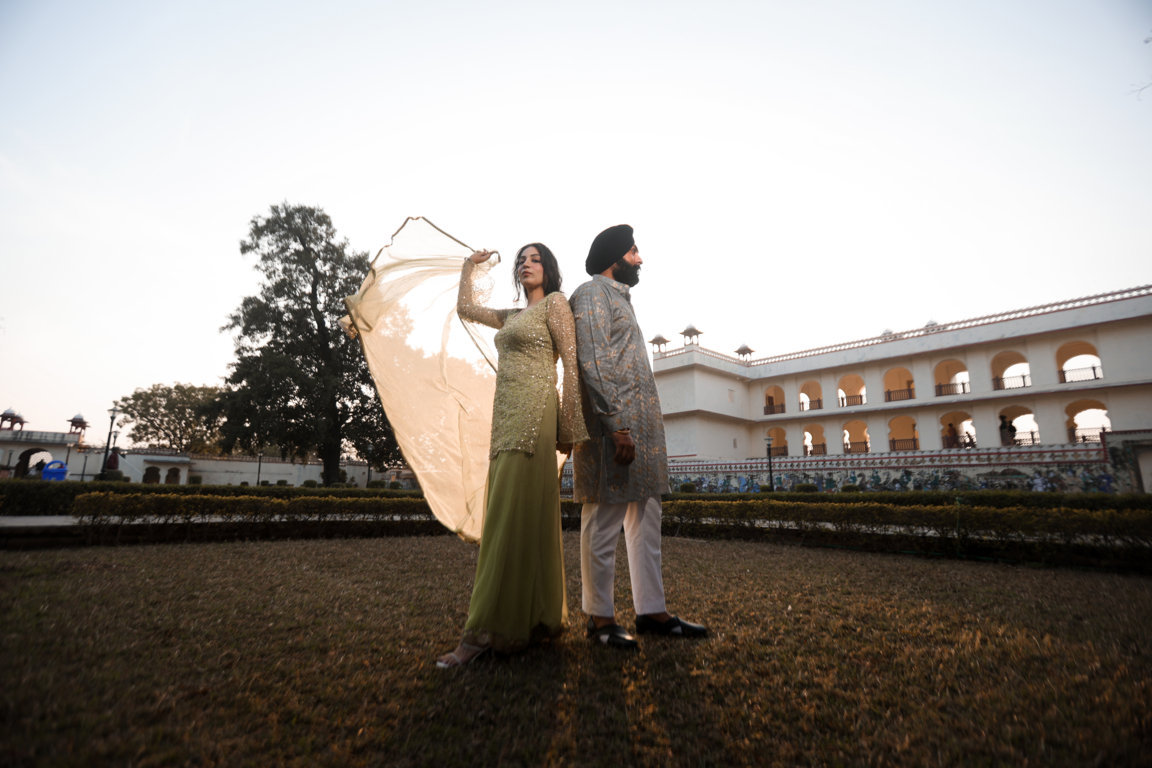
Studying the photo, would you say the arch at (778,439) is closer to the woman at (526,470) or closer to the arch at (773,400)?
the arch at (773,400)

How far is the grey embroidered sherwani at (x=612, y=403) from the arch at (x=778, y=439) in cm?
2782

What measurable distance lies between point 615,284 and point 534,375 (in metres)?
0.90

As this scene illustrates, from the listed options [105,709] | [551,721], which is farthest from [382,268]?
[551,721]

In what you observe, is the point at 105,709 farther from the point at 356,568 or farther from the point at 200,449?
the point at 200,449

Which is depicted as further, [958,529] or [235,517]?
[235,517]

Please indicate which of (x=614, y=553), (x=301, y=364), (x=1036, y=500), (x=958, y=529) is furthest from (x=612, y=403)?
(x=301, y=364)

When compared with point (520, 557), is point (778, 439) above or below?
above

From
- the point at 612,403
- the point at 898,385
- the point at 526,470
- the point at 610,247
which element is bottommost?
the point at 526,470

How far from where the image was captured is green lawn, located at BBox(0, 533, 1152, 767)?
1.46 metres

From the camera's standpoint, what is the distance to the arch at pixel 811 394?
27.4 m

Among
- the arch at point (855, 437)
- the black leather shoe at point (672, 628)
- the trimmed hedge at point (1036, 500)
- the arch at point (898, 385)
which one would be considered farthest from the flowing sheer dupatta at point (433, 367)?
the arch at point (855, 437)

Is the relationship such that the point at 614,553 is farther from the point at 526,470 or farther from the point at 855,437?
the point at 855,437

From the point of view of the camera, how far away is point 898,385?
26344mm

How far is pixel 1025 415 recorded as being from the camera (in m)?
23.2
